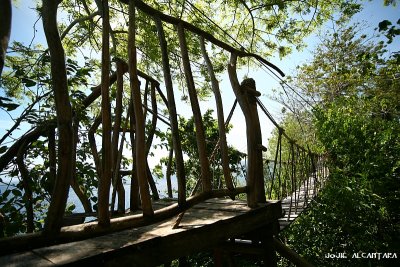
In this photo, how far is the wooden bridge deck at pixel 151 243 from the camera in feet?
3.64

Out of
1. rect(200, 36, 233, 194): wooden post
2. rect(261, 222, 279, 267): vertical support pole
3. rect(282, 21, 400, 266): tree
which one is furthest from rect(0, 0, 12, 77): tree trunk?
rect(282, 21, 400, 266): tree

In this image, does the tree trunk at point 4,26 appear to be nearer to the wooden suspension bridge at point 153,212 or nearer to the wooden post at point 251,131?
the wooden suspension bridge at point 153,212

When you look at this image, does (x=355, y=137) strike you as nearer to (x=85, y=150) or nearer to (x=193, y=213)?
(x=193, y=213)

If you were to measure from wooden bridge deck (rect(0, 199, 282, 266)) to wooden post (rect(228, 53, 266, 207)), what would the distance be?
20cm

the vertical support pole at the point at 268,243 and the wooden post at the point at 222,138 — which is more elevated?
the wooden post at the point at 222,138

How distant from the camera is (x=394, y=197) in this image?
4664mm

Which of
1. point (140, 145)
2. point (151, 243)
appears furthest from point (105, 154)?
point (151, 243)

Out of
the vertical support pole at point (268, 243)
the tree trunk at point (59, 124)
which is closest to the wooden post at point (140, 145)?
the tree trunk at point (59, 124)

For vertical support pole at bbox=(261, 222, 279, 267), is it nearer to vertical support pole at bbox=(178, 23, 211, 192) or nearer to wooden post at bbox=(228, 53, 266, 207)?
wooden post at bbox=(228, 53, 266, 207)

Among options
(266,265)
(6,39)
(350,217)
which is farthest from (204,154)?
(350,217)

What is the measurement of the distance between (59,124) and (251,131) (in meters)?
1.63

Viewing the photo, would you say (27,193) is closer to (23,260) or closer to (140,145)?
(23,260)

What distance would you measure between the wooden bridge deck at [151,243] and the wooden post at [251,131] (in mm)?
205

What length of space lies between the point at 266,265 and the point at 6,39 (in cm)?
249
